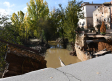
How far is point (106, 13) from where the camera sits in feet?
84.3

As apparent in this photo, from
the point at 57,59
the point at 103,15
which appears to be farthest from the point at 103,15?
the point at 57,59

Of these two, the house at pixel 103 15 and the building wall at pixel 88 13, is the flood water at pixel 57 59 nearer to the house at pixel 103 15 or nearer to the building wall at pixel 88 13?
the house at pixel 103 15

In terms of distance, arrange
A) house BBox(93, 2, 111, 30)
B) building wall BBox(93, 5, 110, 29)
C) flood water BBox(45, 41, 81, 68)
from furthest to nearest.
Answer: building wall BBox(93, 5, 110, 29) → house BBox(93, 2, 111, 30) → flood water BBox(45, 41, 81, 68)

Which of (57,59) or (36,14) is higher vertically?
(36,14)

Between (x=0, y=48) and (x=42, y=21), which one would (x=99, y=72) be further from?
(x=42, y=21)

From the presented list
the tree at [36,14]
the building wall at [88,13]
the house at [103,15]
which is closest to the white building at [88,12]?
the building wall at [88,13]

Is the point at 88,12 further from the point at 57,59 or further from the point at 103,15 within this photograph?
the point at 57,59

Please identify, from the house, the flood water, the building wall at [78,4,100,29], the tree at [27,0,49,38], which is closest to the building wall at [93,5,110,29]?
the house

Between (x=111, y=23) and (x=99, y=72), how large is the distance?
26.5 metres

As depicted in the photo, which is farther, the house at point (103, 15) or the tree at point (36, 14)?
the tree at point (36, 14)

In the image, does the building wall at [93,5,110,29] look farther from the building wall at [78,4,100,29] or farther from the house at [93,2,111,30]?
the building wall at [78,4,100,29]

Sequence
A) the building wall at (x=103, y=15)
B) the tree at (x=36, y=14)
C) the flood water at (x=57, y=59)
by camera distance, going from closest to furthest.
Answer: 1. the flood water at (x=57, y=59)
2. the building wall at (x=103, y=15)
3. the tree at (x=36, y=14)

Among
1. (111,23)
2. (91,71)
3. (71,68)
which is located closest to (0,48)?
(71,68)

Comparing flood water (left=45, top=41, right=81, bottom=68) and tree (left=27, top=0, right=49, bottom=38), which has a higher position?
tree (left=27, top=0, right=49, bottom=38)
